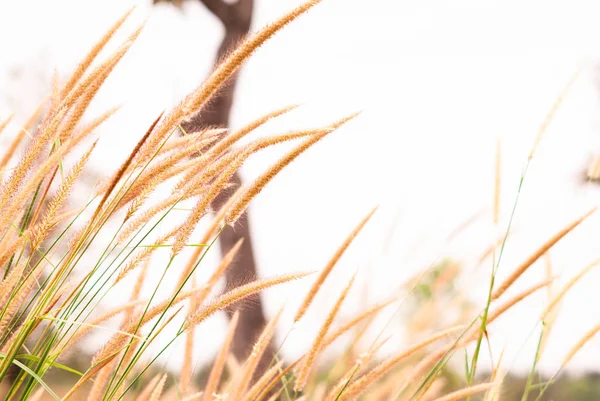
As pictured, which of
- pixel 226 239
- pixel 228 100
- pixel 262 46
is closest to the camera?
pixel 262 46

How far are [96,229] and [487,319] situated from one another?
42 cm

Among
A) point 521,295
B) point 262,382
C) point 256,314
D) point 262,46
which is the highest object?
point 262,46

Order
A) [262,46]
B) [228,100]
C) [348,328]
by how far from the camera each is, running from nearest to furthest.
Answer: [262,46] → [348,328] → [228,100]

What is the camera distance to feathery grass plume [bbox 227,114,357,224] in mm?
584

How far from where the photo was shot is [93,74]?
2.15ft

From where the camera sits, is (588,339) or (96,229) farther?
(588,339)

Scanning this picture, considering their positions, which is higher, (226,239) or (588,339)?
(588,339)

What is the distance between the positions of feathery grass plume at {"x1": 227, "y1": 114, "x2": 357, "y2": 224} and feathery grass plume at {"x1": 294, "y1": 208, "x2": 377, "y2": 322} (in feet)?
0.49

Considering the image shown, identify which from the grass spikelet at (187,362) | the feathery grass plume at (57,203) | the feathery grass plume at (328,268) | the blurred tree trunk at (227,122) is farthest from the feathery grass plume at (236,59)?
the blurred tree trunk at (227,122)

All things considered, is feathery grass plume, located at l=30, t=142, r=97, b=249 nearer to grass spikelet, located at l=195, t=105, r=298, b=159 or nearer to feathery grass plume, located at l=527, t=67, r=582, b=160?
grass spikelet, located at l=195, t=105, r=298, b=159

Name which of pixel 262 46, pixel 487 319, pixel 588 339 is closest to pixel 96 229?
pixel 262 46

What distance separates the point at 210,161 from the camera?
2.14 feet

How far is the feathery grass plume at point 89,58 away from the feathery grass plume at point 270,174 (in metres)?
0.20

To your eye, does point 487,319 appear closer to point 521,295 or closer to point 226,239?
point 521,295
